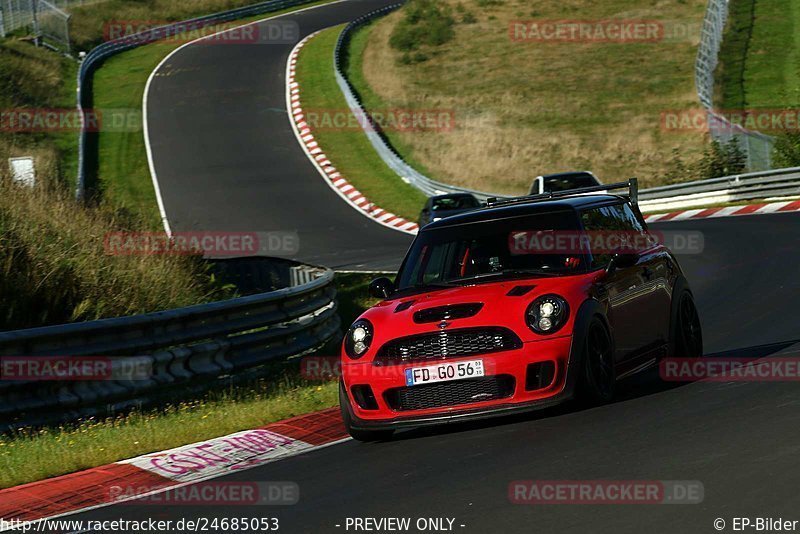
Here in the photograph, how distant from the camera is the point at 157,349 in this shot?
11.6 metres

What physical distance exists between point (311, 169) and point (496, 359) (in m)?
31.0

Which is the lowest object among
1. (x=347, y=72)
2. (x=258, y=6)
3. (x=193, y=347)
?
(x=193, y=347)

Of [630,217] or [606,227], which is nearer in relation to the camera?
[606,227]

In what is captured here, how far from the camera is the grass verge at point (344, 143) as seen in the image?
35678mm

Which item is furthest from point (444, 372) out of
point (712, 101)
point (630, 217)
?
point (712, 101)

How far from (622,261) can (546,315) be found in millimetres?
1271

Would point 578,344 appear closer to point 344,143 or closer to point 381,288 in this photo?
point 381,288

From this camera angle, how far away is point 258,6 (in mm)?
66500

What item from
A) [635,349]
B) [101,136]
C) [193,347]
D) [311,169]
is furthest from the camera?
[101,136]

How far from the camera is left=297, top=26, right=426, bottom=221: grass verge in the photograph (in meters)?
35.7

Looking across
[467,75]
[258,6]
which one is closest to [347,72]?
[467,75]

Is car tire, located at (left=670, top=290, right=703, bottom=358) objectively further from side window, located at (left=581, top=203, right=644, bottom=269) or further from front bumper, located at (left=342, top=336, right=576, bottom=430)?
front bumper, located at (left=342, top=336, right=576, bottom=430)

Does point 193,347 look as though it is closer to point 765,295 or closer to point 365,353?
point 365,353

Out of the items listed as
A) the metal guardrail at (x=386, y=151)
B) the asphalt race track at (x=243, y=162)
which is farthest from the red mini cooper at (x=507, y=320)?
the metal guardrail at (x=386, y=151)
